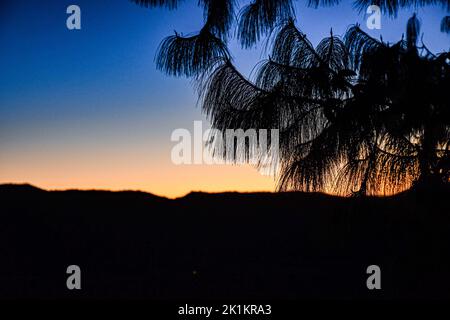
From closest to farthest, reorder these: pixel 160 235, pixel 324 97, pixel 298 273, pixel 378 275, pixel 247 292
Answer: pixel 324 97 → pixel 378 275 → pixel 247 292 → pixel 298 273 → pixel 160 235

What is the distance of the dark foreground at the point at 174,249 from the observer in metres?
2.39

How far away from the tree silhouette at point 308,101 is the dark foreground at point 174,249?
404 mm

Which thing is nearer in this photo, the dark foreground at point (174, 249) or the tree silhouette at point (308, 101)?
the tree silhouette at point (308, 101)

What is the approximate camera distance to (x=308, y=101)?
1.54 m

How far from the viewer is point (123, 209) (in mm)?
2916

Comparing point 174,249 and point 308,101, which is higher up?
point 308,101

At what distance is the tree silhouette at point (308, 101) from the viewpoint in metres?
1.48

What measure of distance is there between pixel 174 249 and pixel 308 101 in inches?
62.2

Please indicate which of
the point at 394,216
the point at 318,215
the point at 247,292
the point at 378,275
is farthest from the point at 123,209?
the point at 394,216

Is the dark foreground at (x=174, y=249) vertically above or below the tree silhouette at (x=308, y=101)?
below

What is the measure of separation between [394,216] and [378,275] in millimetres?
460

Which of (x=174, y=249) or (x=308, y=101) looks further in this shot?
(x=174, y=249)

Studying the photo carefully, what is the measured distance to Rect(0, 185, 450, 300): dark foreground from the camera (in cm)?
239
